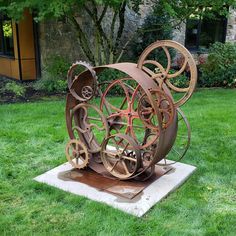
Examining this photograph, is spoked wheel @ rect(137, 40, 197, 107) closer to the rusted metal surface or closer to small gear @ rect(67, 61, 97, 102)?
small gear @ rect(67, 61, 97, 102)

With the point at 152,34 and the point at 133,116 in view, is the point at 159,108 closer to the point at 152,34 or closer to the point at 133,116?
the point at 133,116

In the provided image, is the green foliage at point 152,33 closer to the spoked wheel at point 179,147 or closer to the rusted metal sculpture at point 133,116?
the spoked wheel at point 179,147

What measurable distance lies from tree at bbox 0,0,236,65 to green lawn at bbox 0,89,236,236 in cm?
237

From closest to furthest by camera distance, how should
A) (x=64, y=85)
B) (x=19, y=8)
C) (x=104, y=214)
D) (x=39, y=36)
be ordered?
1. (x=104, y=214)
2. (x=19, y=8)
3. (x=64, y=85)
4. (x=39, y=36)

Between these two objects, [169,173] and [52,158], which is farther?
[52,158]

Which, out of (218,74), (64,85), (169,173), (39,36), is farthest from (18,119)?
(218,74)

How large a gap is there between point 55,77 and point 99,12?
200cm

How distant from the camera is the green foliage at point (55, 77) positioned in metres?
8.09

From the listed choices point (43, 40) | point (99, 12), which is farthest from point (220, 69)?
point (43, 40)

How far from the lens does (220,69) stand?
898 centimetres

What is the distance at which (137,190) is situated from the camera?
3344 millimetres

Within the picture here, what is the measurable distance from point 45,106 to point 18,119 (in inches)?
39.8

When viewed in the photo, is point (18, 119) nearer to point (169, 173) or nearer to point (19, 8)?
point (19, 8)

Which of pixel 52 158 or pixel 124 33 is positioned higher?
pixel 124 33
